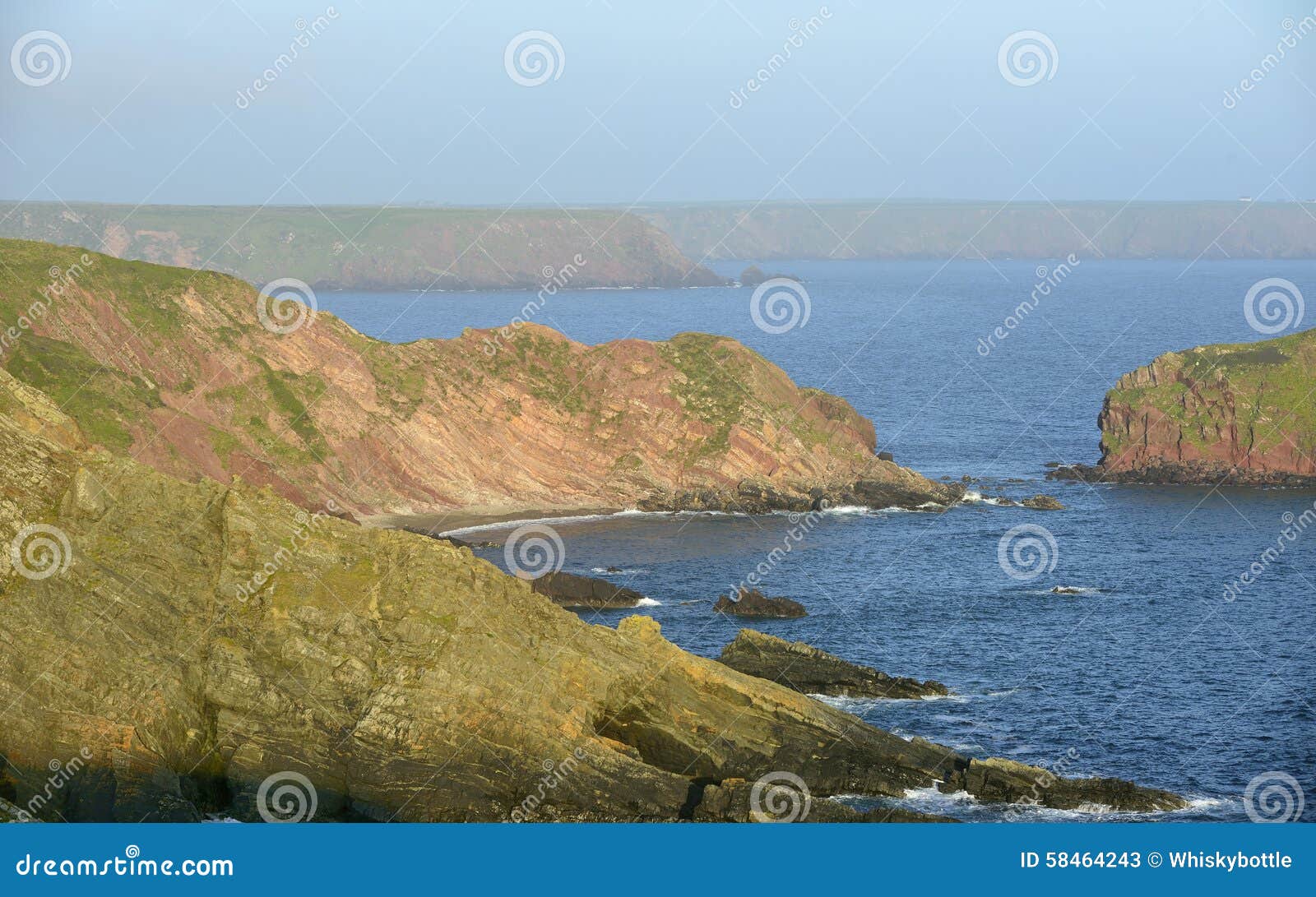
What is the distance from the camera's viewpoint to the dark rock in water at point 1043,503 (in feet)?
397

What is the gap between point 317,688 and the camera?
175 ft

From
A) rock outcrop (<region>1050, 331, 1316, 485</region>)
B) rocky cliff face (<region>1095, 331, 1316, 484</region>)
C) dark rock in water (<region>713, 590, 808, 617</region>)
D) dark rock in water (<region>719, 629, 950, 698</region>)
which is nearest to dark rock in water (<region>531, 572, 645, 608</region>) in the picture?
dark rock in water (<region>713, 590, 808, 617</region>)

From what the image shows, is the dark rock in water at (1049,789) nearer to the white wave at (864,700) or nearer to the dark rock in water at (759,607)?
the white wave at (864,700)

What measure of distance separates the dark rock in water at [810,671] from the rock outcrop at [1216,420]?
6570 cm

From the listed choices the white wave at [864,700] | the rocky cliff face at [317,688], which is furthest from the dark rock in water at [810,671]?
the rocky cliff face at [317,688]

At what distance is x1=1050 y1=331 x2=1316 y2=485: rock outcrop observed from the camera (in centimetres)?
12975

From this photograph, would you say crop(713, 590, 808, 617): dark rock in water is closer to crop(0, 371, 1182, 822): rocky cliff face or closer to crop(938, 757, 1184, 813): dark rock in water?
crop(0, 371, 1182, 822): rocky cliff face

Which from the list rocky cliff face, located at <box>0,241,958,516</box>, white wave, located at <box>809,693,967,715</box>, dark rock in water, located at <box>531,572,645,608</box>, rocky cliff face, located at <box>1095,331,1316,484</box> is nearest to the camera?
white wave, located at <box>809,693,967,715</box>

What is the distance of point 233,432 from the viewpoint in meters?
115

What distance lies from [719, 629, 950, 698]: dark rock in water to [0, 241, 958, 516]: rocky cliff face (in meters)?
46.0

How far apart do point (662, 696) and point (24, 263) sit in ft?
264

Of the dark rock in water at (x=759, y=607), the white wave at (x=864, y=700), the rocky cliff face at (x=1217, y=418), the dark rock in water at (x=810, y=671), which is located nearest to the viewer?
the white wave at (x=864, y=700)

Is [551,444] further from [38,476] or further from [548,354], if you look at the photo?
[38,476]

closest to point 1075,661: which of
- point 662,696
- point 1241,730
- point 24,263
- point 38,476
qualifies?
point 1241,730
